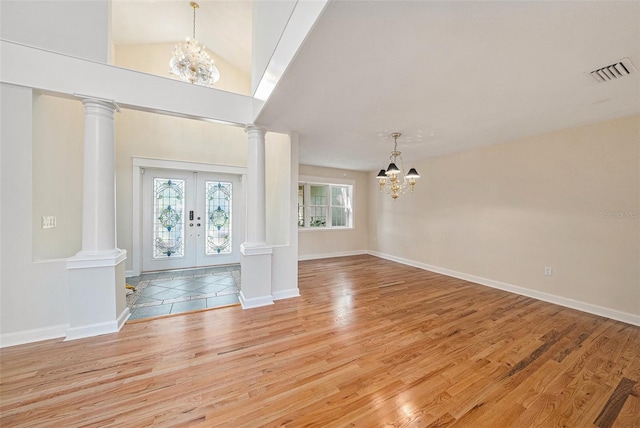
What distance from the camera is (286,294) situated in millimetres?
3482

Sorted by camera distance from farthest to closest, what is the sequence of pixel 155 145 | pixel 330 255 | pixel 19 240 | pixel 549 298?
pixel 330 255 < pixel 155 145 < pixel 549 298 < pixel 19 240

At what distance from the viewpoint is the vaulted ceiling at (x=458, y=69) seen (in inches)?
54.9

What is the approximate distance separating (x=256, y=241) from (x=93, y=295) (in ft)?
5.83

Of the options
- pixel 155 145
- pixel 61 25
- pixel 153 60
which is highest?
pixel 153 60

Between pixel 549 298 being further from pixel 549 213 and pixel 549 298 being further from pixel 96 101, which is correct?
pixel 96 101

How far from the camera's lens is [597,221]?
3.05 meters

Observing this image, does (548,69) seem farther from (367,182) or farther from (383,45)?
(367,182)

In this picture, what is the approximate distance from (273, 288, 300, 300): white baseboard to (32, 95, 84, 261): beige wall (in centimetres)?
261

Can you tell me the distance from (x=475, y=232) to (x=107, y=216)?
5629 millimetres

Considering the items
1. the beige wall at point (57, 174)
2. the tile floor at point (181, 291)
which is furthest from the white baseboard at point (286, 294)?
the beige wall at point (57, 174)

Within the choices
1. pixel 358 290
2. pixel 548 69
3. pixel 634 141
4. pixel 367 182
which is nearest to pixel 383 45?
pixel 548 69

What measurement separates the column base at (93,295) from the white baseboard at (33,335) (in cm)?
15

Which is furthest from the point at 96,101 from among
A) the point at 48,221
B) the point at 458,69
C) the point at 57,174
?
the point at 458,69

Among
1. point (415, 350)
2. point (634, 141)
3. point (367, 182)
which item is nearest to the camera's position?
point (415, 350)
